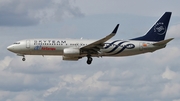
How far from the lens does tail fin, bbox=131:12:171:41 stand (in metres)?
119

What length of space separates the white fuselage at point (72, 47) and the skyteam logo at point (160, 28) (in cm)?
473

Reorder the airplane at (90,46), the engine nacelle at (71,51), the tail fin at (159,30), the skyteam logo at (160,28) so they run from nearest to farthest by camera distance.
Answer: the airplane at (90,46) → the engine nacelle at (71,51) → the tail fin at (159,30) → the skyteam logo at (160,28)

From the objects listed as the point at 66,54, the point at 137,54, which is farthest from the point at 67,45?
the point at 137,54

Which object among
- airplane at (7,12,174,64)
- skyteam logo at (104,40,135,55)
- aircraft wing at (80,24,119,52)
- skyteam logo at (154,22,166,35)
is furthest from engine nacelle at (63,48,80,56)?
skyteam logo at (154,22,166,35)

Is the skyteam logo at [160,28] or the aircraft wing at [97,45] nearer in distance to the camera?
the aircraft wing at [97,45]

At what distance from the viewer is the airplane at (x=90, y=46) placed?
110562mm

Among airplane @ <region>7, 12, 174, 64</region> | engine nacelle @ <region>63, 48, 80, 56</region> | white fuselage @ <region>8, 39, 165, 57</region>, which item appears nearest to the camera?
white fuselage @ <region>8, 39, 165, 57</region>

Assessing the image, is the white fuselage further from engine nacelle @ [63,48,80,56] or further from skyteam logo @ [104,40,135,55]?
engine nacelle @ [63,48,80,56]

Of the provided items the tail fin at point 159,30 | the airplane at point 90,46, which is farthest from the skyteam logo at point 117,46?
the tail fin at point 159,30

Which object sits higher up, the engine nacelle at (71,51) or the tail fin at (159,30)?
the tail fin at (159,30)

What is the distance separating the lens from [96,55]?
115 meters

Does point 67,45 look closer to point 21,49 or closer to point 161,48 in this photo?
point 21,49

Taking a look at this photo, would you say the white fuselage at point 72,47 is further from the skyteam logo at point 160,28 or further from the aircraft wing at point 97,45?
the skyteam logo at point 160,28

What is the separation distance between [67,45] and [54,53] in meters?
2.60
